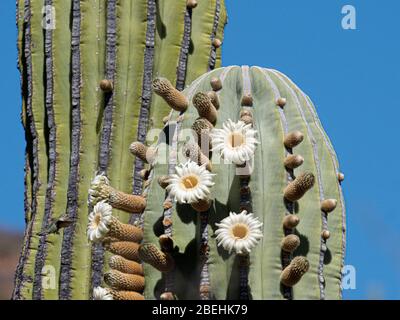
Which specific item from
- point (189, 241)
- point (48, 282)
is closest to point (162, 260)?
point (189, 241)

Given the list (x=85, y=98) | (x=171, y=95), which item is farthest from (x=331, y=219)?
(x=85, y=98)

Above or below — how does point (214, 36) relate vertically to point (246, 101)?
above

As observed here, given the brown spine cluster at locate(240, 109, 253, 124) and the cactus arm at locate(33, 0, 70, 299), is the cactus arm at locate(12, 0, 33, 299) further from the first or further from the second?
the brown spine cluster at locate(240, 109, 253, 124)

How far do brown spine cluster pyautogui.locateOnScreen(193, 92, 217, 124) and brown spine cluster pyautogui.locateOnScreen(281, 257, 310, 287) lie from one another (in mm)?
944

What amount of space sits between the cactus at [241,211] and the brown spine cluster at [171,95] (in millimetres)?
28

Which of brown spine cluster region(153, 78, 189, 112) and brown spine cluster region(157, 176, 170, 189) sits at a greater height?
brown spine cluster region(153, 78, 189, 112)

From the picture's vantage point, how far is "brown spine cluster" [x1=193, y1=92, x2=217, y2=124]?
→ 809 cm

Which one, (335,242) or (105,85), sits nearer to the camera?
(335,242)

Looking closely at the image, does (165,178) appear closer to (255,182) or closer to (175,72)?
(255,182)

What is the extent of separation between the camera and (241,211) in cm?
783

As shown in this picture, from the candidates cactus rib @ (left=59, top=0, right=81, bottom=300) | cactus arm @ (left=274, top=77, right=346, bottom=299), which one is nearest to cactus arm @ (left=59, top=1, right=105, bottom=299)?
cactus rib @ (left=59, top=0, right=81, bottom=300)

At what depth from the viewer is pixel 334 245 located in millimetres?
8227

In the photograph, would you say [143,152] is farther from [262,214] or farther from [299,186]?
[299,186]

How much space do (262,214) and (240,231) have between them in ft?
0.92
